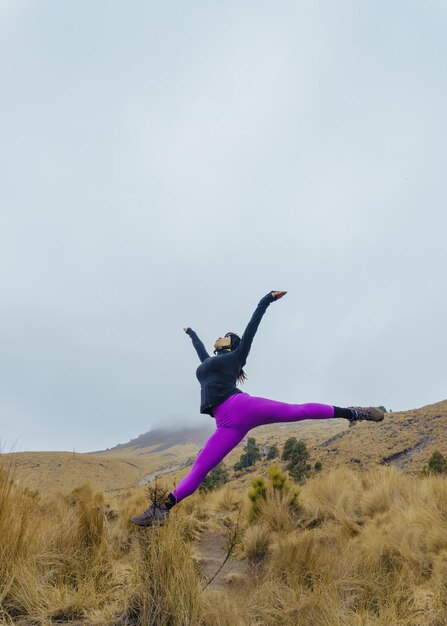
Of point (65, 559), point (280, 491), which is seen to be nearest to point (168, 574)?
point (65, 559)

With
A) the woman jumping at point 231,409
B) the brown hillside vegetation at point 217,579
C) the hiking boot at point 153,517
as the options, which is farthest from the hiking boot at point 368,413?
the hiking boot at point 153,517

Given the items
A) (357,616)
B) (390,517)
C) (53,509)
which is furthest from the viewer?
(53,509)

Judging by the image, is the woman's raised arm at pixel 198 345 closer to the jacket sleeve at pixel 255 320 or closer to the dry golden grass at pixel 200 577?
the jacket sleeve at pixel 255 320

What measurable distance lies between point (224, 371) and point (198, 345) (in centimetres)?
95

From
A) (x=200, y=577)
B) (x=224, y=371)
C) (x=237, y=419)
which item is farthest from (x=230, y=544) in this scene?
(x=224, y=371)

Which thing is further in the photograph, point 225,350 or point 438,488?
point 438,488

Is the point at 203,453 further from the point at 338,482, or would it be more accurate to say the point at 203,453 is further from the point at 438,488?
the point at 338,482

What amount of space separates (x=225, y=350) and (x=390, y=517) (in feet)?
12.0

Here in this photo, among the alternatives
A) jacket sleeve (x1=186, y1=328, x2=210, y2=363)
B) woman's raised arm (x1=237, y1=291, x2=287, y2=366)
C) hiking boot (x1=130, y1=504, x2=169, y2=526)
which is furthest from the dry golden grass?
jacket sleeve (x1=186, y1=328, x2=210, y2=363)

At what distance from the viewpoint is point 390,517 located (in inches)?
228

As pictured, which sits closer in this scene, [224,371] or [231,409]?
[231,409]

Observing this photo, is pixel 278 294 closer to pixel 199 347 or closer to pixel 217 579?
pixel 199 347

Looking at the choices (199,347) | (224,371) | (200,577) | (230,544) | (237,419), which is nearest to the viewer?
(200,577)

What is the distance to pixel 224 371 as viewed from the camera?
4.22 meters
